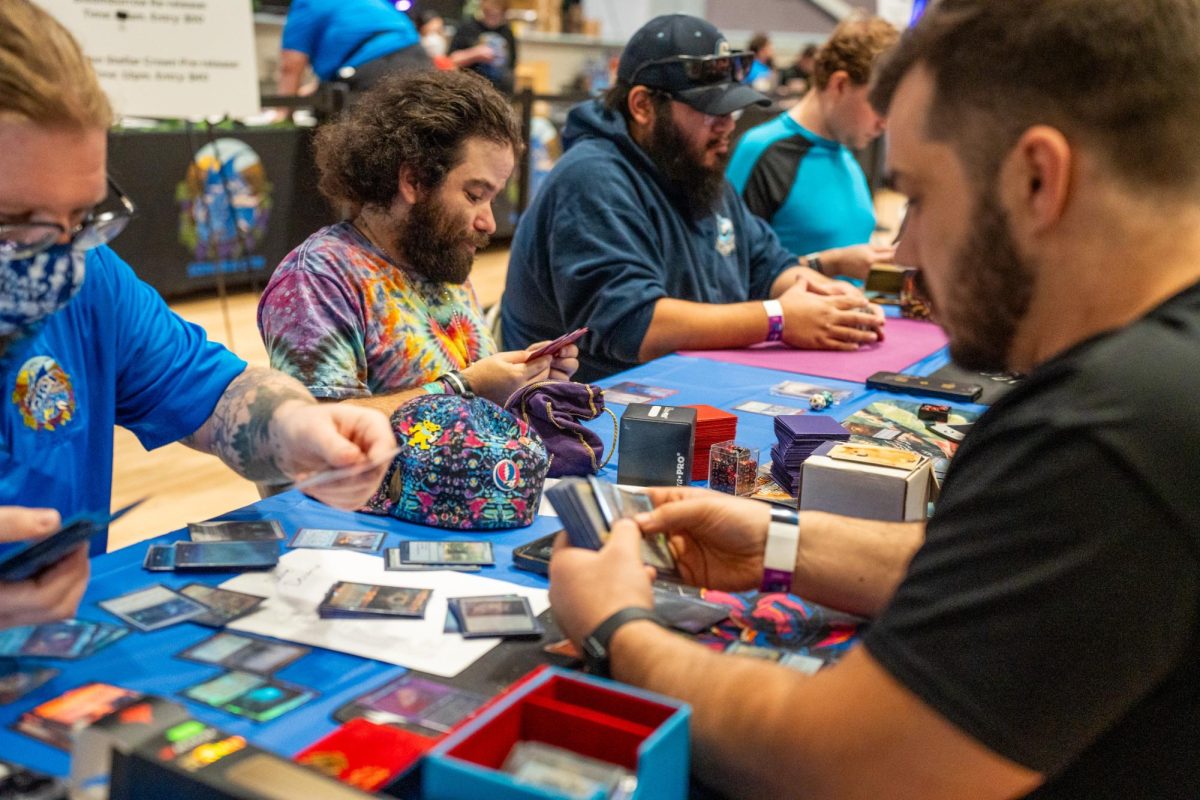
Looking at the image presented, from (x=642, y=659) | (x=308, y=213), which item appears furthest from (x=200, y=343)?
(x=308, y=213)

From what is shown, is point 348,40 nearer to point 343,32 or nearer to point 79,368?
point 343,32

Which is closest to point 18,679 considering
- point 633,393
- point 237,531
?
point 237,531

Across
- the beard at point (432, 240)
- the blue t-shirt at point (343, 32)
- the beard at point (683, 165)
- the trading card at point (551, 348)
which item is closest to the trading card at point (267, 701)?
the trading card at point (551, 348)

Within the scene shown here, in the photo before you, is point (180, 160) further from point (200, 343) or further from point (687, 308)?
point (200, 343)

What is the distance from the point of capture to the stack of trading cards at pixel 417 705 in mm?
1189

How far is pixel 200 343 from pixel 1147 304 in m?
1.50

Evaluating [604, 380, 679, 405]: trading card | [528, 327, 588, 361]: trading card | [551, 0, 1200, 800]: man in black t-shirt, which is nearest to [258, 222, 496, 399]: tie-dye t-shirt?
[528, 327, 588, 361]: trading card

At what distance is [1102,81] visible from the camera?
1.04 m

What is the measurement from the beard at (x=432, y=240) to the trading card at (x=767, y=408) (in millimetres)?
726

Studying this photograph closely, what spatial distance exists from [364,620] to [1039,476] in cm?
86

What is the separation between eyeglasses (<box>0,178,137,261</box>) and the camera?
1396 millimetres

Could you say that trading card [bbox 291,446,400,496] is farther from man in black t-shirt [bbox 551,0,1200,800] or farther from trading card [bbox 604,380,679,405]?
trading card [bbox 604,380,679,405]

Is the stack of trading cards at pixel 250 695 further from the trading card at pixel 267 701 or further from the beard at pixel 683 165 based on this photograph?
the beard at pixel 683 165

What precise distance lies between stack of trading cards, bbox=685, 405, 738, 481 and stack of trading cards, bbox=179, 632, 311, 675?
94cm
